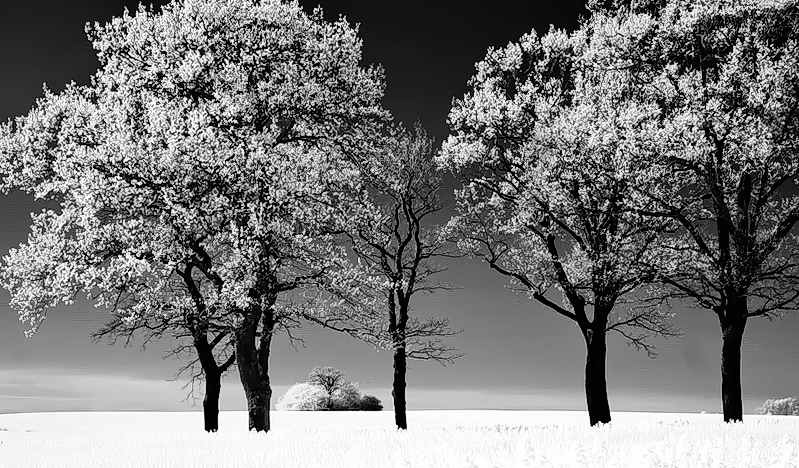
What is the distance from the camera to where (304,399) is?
62938mm

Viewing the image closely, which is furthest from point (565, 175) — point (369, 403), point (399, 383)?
point (369, 403)

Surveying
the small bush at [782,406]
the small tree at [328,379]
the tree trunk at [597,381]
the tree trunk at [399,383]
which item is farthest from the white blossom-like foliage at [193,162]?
the small bush at [782,406]

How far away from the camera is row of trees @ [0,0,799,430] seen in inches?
824

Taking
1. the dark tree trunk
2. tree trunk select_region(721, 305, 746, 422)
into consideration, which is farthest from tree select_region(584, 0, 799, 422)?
the dark tree trunk

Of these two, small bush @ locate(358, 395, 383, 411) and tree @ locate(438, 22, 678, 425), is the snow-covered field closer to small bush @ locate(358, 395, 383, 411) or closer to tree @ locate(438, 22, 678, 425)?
tree @ locate(438, 22, 678, 425)

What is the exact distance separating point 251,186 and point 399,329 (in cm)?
1081

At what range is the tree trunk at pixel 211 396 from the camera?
26609mm

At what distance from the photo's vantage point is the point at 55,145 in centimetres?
2331

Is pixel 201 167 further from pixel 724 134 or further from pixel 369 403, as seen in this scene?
pixel 369 403

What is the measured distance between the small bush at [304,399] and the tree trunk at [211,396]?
117 ft

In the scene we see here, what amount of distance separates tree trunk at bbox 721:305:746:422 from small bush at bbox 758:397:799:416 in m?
40.8

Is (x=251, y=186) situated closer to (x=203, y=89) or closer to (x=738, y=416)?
(x=203, y=89)

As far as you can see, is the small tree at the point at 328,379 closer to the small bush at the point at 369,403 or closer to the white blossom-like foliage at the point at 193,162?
the small bush at the point at 369,403

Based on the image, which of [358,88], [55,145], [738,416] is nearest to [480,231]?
[358,88]
